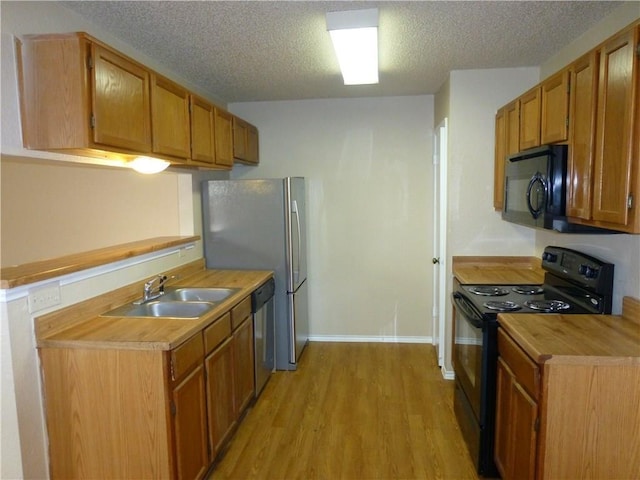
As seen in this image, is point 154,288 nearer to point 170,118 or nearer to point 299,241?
point 170,118

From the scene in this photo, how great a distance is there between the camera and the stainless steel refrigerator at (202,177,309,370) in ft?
11.8

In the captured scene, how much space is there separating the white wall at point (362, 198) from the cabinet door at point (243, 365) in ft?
4.80

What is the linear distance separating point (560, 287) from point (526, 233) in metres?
0.86

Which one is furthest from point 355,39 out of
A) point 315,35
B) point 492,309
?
point 492,309

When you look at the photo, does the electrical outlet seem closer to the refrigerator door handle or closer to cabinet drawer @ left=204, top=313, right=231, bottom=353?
cabinet drawer @ left=204, top=313, right=231, bottom=353

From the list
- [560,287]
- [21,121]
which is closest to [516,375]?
[560,287]

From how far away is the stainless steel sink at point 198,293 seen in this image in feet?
9.71

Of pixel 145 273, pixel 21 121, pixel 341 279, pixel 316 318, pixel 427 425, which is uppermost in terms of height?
pixel 21 121

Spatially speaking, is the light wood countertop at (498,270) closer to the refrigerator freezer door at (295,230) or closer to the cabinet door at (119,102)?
the refrigerator freezer door at (295,230)

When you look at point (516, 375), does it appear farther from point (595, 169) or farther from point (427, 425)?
point (427, 425)

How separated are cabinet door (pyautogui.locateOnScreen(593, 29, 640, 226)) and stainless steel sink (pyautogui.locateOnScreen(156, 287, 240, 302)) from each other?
216cm

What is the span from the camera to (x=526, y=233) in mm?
3357

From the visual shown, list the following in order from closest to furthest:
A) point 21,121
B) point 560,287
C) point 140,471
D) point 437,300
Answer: point 21,121 → point 140,471 → point 560,287 → point 437,300

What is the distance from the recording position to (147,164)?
2.50m
